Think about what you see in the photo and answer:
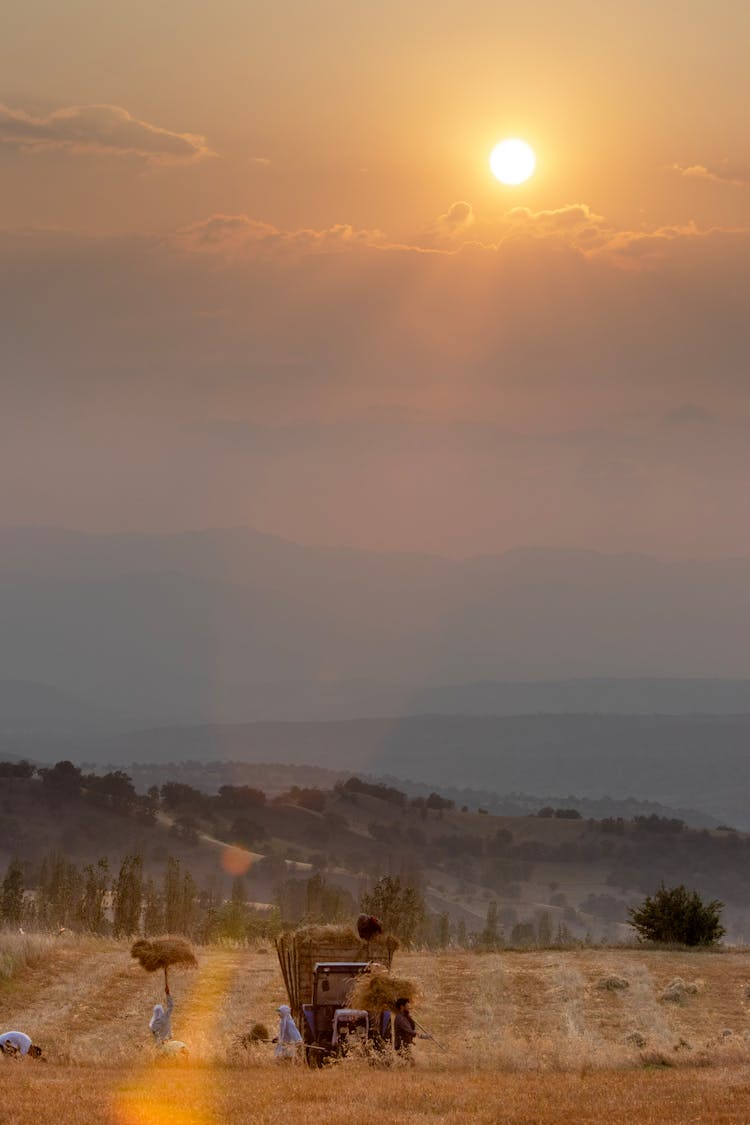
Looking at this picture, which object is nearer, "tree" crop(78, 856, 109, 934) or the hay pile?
the hay pile

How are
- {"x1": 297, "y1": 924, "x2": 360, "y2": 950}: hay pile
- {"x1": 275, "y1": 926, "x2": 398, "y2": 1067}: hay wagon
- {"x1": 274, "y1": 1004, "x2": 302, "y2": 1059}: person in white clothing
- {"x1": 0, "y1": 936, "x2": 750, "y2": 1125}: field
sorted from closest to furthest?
{"x1": 0, "y1": 936, "x2": 750, "y2": 1125}: field, {"x1": 275, "y1": 926, "x2": 398, "y2": 1067}: hay wagon, {"x1": 274, "y1": 1004, "x2": 302, "y2": 1059}: person in white clothing, {"x1": 297, "y1": 924, "x2": 360, "y2": 950}: hay pile

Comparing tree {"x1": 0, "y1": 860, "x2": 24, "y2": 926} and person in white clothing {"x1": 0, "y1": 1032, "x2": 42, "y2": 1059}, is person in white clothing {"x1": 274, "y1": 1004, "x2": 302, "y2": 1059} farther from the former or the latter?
tree {"x1": 0, "y1": 860, "x2": 24, "y2": 926}

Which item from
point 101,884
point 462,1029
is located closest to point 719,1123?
point 462,1029

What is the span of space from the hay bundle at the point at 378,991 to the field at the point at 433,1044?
3.25ft

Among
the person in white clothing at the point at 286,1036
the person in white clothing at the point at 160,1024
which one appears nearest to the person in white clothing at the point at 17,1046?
the person in white clothing at the point at 160,1024

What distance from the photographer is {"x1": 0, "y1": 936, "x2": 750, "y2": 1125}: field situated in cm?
1811

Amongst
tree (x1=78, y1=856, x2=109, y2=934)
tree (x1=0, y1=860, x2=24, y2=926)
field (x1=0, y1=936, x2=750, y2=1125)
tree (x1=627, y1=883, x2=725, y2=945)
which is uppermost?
tree (x1=0, y1=860, x2=24, y2=926)

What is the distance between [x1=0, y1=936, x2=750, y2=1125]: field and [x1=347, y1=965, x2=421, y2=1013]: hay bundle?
99 cm

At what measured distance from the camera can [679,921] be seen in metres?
49.2

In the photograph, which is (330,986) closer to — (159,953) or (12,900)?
(159,953)

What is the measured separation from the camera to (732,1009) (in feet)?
122

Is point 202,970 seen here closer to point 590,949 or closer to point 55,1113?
point 590,949

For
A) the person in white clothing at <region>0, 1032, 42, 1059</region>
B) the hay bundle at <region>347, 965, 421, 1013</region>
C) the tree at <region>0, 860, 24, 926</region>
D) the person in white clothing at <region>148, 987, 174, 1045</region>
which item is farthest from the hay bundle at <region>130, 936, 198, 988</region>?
the tree at <region>0, 860, 24, 926</region>

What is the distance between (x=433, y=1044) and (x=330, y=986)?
7.61 m
